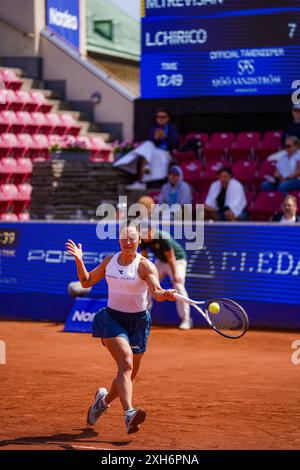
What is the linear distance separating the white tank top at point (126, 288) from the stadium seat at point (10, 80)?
14.3m

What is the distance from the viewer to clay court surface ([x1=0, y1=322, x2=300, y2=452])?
8.02m

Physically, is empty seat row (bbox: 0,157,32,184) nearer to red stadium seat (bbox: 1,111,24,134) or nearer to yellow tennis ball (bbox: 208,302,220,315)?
red stadium seat (bbox: 1,111,24,134)

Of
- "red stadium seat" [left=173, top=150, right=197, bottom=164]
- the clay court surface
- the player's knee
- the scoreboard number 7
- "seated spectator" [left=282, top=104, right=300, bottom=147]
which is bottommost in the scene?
the clay court surface

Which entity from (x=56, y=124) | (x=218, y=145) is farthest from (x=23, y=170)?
(x=218, y=145)

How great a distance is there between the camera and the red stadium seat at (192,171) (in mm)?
18703

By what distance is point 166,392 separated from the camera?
10.2 meters

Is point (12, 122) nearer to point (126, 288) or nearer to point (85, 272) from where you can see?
point (85, 272)

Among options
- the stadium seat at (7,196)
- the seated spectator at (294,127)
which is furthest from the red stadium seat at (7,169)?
the seated spectator at (294,127)

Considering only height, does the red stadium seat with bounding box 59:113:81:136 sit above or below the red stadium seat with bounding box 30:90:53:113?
below

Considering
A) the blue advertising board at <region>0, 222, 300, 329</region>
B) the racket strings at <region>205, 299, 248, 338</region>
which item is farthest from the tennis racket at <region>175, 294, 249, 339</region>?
the blue advertising board at <region>0, 222, 300, 329</region>

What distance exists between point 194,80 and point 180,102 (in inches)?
21.9

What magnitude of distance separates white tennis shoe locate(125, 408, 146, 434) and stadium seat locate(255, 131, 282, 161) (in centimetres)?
1156

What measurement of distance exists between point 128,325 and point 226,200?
869 centimetres

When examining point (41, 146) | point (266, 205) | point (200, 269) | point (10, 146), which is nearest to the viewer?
point (200, 269)
